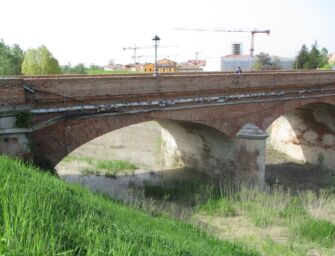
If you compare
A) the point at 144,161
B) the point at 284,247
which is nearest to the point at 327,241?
the point at 284,247

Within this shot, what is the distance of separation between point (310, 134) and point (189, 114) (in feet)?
30.7

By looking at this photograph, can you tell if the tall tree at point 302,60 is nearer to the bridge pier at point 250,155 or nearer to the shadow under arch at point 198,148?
the shadow under arch at point 198,148

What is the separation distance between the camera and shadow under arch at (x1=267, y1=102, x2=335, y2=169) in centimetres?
1730

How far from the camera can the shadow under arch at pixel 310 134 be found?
17.3 m

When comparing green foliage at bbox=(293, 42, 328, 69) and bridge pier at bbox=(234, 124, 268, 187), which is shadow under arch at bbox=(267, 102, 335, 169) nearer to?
bridge pier at bbox=(234, 124, 268, 187)

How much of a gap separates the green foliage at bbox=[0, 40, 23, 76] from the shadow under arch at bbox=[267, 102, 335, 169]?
24547 mm

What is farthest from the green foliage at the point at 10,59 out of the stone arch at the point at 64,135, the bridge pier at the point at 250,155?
the stone arch at the point at 64,135

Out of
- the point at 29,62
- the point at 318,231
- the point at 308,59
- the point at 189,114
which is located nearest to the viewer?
the point at 318,231

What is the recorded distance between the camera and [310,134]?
18031 millimetres

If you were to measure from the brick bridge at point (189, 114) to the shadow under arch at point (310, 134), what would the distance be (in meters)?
0.05

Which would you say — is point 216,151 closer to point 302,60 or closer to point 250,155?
point 250,155

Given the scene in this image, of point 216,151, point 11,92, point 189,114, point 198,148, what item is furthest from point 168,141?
point 11,92

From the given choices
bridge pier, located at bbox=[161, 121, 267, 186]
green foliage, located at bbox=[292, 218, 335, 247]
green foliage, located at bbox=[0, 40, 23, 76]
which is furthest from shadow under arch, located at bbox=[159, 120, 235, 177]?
green foliage, located at bbox=[0, 40, 23, 76]

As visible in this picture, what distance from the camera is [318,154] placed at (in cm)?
1762
